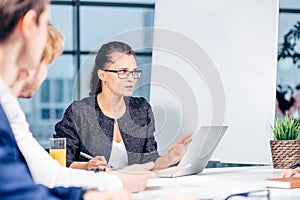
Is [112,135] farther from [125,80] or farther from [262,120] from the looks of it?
[262,120]

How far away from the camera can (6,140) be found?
589 mm

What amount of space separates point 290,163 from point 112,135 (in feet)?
2.62

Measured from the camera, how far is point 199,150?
211 centimetres

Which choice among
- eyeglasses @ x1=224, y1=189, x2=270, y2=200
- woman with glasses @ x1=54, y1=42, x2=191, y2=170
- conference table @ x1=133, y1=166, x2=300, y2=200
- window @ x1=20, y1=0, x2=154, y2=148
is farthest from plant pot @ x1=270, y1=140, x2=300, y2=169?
window @ x1=20, y1=0, x2=154, y2=148

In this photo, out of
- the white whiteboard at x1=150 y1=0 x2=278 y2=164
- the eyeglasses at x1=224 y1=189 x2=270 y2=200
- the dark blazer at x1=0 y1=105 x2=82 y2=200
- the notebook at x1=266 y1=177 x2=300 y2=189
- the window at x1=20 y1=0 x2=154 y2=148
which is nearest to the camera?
the dark blazer at x1=0 y1=105 x2=82 y2=200

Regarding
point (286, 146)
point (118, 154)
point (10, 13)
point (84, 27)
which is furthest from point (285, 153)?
point (84, 27)

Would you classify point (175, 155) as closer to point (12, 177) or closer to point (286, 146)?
point (286, 146)

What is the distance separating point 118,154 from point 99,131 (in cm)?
14

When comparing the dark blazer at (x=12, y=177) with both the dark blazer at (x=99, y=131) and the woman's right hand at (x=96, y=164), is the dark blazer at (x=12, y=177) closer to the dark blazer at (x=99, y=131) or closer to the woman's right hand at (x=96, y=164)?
the woman's right hand at (x=96, y=164)

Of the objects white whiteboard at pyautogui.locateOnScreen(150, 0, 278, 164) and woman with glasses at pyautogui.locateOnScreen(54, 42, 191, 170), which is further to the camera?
white whiteboard at pyautogui.locateOnScreen(150, 0, 278, 164)

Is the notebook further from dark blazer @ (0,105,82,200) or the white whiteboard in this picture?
the white whiteboard

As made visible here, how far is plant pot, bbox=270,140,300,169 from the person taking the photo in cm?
246

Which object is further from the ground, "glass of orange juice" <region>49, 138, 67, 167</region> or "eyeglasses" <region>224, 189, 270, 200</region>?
"eyeglasses" <region>224, 189, 270, 200</region>

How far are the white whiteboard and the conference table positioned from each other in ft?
4.91
